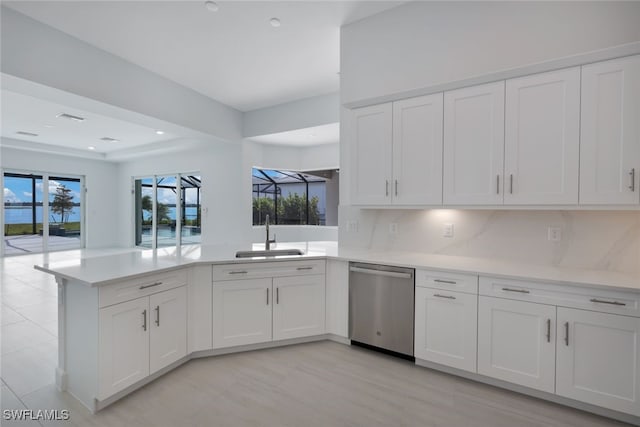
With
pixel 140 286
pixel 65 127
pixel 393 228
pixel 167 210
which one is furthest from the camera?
pixel 167 210

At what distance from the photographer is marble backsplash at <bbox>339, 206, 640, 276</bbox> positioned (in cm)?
221

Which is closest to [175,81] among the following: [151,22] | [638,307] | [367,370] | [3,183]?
[151,22]

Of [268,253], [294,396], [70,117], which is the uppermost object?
[70,117]

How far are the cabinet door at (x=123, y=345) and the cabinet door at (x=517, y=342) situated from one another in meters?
2.45

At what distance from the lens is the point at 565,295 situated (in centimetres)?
195

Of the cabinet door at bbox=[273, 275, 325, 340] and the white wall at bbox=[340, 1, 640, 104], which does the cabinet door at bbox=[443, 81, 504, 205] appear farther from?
the cabinet door at bbox=[273, 275, 325, 340]

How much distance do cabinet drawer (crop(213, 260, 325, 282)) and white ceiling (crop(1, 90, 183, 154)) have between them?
351cm

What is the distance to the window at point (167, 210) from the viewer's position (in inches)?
298

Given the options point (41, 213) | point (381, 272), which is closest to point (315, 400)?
point (381, 272)

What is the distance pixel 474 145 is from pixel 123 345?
300 cm

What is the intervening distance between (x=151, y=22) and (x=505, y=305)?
4.11 metres

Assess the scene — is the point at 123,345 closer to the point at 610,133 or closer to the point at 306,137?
the point at 610,133

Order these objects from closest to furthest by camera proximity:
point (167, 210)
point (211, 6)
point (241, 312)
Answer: point (241, 312), point (211, 6), point (167, 210)

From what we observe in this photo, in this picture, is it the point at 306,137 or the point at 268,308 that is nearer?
the point at 268,308
